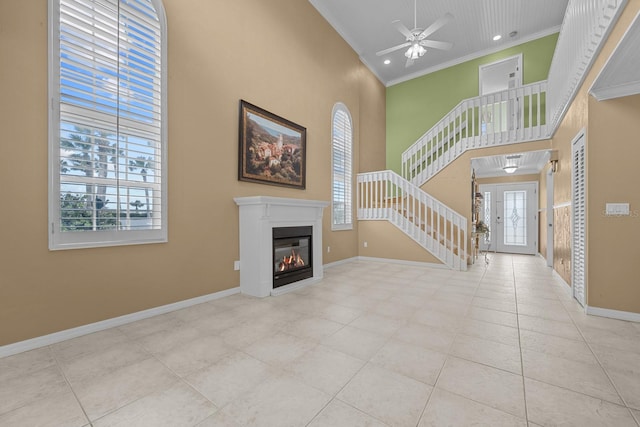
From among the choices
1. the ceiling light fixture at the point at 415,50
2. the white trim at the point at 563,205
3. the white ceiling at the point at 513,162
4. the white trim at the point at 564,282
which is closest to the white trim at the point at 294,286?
the white trim at the point at 564,282

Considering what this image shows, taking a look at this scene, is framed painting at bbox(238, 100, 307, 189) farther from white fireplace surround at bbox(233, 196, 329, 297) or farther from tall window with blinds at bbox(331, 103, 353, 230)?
tall window with blinds at bbox(331, 103, 353, 230)

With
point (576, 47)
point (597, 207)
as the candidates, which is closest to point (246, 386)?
point (597, 207)

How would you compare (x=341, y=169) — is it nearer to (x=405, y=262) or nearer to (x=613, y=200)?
(x=405, y=262)

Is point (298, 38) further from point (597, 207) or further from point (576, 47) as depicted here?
point (597, 207)

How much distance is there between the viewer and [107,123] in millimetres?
2451

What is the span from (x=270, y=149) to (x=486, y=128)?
4.88 m

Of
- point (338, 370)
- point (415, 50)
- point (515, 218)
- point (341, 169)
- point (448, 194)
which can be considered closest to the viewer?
point (338, 370)

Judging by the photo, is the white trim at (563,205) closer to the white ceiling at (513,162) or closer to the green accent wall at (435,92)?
the white ceiling at (513,162)

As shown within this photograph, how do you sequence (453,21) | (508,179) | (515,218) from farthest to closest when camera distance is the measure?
(508,179), (515,218), (453,21)

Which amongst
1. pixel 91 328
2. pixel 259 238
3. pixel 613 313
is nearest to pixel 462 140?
pixel 613 313

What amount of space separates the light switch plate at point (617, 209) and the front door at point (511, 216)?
497 centimetres

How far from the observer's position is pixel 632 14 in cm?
195

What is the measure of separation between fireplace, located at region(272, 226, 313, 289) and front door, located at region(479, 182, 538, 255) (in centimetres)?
584

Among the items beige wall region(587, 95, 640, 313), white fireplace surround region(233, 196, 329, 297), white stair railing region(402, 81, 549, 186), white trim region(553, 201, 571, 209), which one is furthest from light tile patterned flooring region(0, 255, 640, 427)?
white stair railing region(402, 81, 549, 186)
